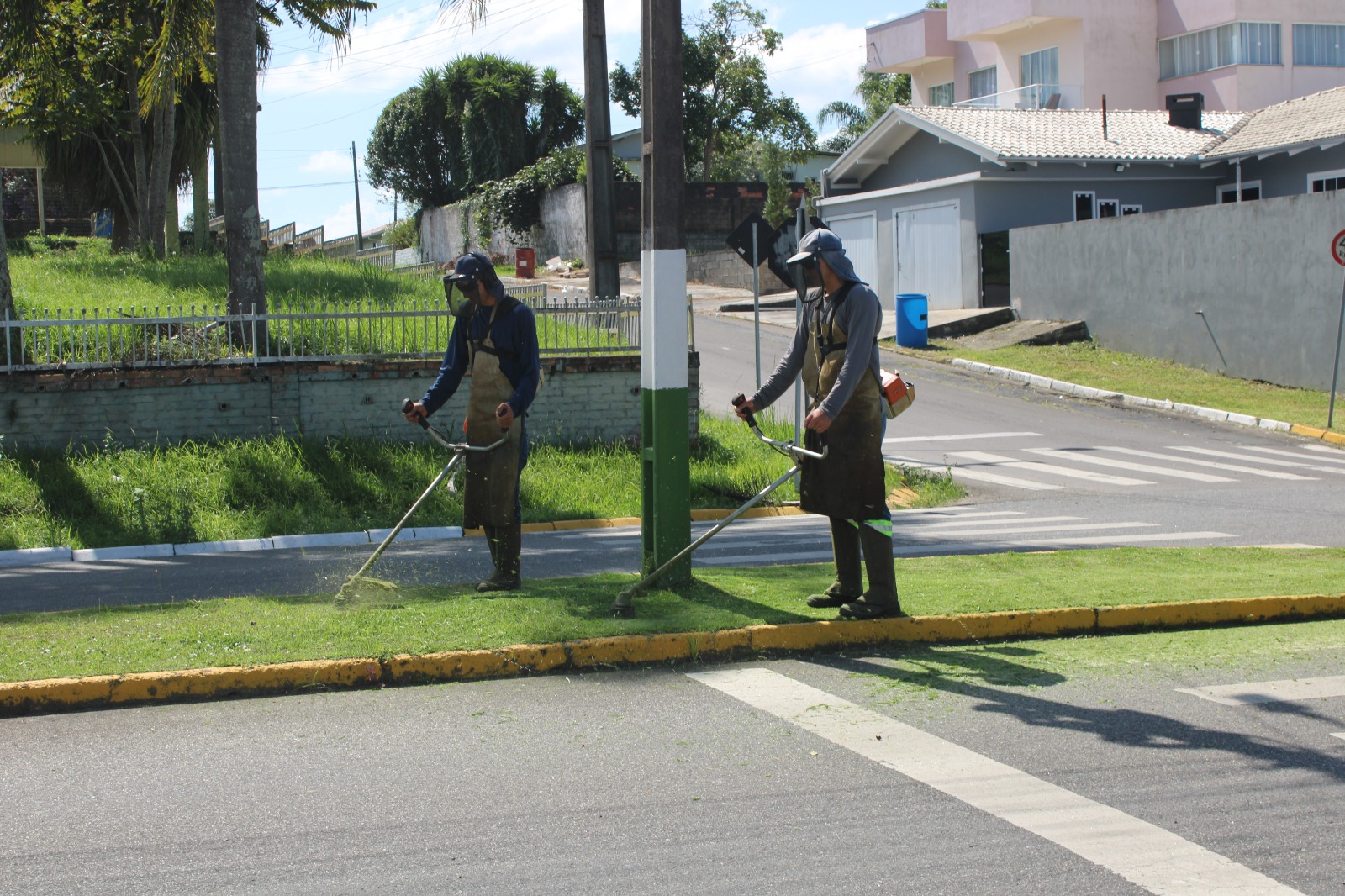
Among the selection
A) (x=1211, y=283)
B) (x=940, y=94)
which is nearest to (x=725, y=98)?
(x=940, y=94)

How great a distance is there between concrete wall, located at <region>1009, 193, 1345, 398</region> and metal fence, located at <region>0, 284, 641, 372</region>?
11972mm

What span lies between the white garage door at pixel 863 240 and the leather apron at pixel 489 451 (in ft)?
87.0

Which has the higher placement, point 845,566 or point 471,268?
point 471,268

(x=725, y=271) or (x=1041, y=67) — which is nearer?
(x=725, y=271)

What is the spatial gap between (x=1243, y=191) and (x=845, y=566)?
28.3 meters

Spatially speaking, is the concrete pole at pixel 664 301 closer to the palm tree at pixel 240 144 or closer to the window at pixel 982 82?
the palm tree at pixel 240 144

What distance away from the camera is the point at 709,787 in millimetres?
4582

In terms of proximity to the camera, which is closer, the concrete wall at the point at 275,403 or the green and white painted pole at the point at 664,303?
the green and white painted pole at the point at 664,303

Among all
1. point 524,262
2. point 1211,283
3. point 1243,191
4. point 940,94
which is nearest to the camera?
point 1211,283

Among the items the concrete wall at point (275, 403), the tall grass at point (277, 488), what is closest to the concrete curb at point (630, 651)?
the tall grass at point (277, 488)

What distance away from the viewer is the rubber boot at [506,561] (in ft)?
25.2

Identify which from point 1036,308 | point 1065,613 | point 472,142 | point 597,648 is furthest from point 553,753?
point 472,142

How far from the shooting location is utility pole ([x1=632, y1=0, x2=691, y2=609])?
23.8 feet

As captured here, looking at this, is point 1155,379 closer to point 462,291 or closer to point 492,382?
point 492,382
